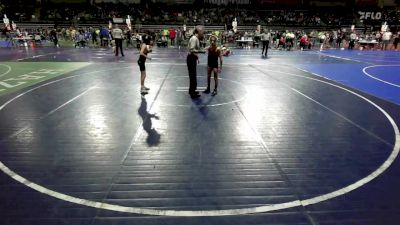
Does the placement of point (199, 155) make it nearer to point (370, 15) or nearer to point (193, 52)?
point (193, 52)

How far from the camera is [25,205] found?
451cm

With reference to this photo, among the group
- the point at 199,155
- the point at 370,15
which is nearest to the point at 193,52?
the point at 199,155

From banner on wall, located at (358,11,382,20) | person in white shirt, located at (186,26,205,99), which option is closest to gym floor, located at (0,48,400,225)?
person in white shirt, located at (186,26,205,99)

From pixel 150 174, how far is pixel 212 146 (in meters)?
1.68

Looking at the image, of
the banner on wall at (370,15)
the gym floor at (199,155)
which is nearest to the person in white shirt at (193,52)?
the gym floor at (199,155)

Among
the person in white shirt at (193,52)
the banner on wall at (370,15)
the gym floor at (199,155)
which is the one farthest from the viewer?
the banner on wall at (370,15)

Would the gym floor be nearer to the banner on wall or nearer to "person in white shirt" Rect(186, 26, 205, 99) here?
"person in white shirt" Rect(186, 26, 205, 99)

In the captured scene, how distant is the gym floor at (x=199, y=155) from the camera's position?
4.44 metres

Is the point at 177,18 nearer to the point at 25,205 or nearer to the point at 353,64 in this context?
the point at 353,64

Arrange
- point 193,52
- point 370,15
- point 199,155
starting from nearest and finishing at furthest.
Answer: point 199,155, point 193,52, point 370,15

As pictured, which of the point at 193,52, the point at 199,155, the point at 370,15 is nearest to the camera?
the point at 199,155

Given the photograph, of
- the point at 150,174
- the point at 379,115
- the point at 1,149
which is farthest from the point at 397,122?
the point at 1,149

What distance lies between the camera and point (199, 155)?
20.4 ft

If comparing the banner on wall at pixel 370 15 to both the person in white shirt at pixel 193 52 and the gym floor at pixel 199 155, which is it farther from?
the person in white shirt at pixel 193 52
